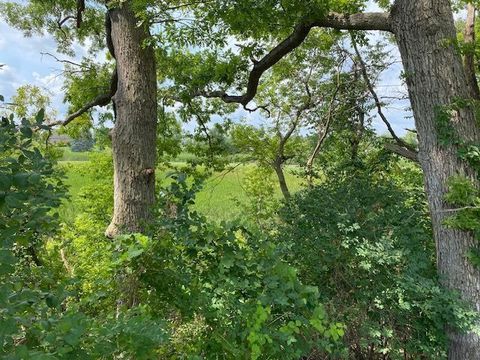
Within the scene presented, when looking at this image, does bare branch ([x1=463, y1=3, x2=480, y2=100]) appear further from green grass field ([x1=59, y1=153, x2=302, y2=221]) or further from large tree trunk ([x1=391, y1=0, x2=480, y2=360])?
green grass field ([x1=59, y1=153, x2=302, y2=221])

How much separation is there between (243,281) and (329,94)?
293 inches

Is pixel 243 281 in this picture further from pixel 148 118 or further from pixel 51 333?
pixel 148 118

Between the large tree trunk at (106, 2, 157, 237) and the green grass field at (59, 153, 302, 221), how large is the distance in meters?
0.36

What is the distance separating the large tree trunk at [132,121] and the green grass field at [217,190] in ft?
1.17

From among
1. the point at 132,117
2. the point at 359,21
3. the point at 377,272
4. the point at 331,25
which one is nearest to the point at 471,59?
the point at 359,21

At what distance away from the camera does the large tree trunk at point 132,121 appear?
226 inches

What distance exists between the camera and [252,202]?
10344 millimetres

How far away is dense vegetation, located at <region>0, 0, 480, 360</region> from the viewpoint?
188cm

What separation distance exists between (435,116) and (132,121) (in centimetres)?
357

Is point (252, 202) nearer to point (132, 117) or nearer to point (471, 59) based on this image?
point (132, 117)

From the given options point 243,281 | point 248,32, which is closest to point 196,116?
point 248,32

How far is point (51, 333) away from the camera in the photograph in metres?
1.40

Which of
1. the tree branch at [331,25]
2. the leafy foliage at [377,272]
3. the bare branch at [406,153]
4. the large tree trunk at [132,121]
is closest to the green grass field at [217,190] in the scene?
the large tree trunk at [132,121]

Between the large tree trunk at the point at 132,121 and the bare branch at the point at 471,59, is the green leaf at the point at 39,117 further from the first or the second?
the bare branch at the point at 471,59
